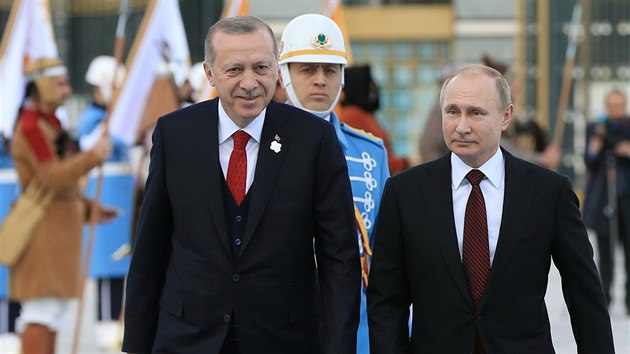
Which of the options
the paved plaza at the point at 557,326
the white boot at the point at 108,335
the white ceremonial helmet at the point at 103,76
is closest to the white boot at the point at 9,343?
the paved plaza at the point at 557,326

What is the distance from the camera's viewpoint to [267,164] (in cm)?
469

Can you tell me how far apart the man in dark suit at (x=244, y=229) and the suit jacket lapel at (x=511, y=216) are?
0.44 meters

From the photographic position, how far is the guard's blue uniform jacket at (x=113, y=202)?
11.0m

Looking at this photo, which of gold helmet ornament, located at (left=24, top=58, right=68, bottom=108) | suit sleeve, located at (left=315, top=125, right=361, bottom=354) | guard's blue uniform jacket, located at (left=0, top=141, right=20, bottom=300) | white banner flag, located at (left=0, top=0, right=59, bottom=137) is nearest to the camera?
suit sleeve, located at (left=315, top=125, right=361, bottom=354)

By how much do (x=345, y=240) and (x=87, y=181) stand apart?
7.42 meters

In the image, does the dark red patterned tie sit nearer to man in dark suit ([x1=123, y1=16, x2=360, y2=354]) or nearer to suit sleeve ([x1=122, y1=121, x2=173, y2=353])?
man in dark suit ([x1=123, y1=16, x2=360, y2=354])

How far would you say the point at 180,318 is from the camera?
4.68 m

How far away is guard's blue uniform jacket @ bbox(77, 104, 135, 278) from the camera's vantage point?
1102 centimetres

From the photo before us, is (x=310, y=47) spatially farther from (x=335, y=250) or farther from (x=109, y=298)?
(x=109, y=298)

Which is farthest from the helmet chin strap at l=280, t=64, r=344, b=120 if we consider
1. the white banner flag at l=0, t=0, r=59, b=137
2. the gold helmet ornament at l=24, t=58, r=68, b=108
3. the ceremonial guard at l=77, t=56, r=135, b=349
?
the ceremonial guard at l=77, t=56, r=135, b=349

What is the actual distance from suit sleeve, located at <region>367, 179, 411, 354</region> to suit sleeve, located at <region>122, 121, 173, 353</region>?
64cm

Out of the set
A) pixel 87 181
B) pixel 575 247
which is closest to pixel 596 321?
pixel 575 247

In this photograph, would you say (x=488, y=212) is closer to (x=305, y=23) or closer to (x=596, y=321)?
(x=596, y=321)

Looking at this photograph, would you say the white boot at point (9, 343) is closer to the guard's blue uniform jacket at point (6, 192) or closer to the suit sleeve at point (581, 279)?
the guard's blue uniform jacket at point (6, 192)
